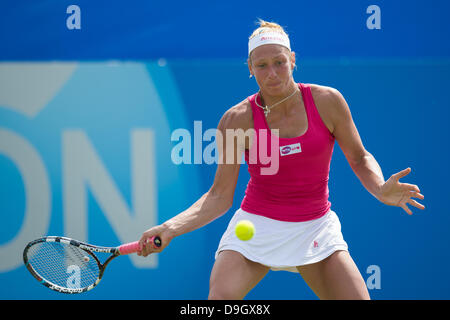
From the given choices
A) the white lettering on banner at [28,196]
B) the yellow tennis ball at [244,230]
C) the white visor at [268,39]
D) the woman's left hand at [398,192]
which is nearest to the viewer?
the woman's left hand at [398,192]

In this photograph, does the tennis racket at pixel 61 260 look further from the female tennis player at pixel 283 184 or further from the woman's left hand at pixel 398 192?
the woman's left hand at pixel 398 192

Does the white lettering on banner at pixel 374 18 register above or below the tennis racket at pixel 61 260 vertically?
above

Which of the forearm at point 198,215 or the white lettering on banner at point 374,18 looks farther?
the white lettering on banner at point 374,18

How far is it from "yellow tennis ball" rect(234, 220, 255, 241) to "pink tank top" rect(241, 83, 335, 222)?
196 mm

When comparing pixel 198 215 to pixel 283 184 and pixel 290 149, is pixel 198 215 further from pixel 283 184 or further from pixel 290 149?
pixel 290 149

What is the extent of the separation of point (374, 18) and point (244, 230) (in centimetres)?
214

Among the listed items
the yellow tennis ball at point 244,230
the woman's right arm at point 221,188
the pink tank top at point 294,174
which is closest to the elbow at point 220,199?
the woman's right arm at point 221,188

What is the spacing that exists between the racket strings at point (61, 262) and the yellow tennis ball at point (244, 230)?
951mm

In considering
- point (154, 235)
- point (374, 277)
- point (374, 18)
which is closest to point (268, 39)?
point (154, 235)

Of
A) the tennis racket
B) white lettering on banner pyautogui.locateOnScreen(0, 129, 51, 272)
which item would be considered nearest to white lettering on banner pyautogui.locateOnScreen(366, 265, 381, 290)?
the tennis racket

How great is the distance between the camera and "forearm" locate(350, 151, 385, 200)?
2.84m

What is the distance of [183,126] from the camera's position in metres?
4.18

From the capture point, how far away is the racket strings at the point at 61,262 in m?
3.28

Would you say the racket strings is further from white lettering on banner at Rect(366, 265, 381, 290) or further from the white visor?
white lettering on banner at Rect(366, 265, 381, 290)
